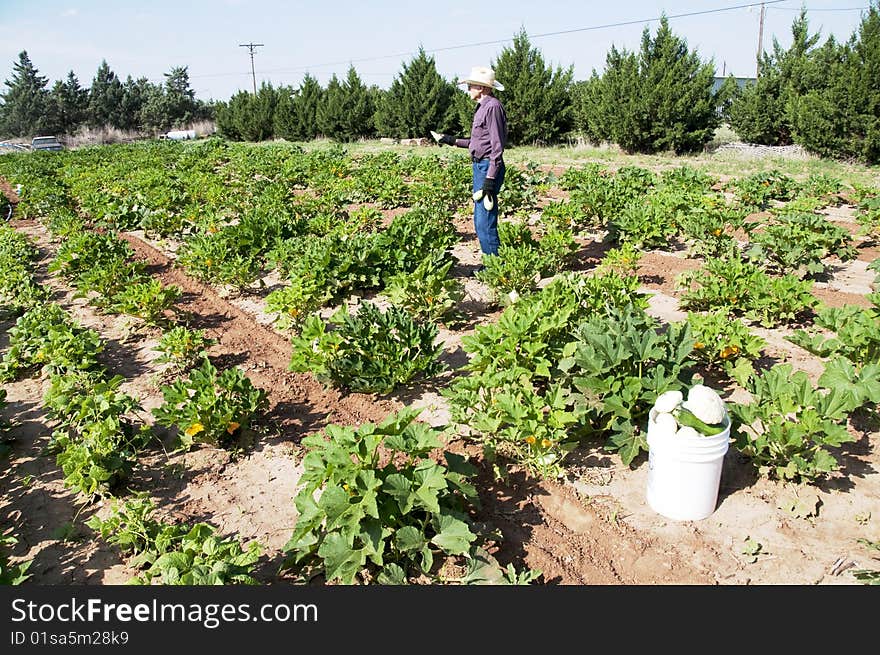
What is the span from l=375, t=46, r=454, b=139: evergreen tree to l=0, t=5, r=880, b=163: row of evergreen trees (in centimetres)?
5

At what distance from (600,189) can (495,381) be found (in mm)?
6367

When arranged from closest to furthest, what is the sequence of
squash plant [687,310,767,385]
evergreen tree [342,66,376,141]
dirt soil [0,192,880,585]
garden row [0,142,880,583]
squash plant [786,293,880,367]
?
garden row [0,142,880,583] → dirt soil [0,192,880,585] → squash plant [786,293,880,367] → squash plant [687,310,767,385] → evergreen tree [342,66,376,141]

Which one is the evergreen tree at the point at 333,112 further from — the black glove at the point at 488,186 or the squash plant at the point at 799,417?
the squash plant at the point at 799,417

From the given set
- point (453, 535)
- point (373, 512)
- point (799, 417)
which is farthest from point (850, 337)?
point (373, 512)

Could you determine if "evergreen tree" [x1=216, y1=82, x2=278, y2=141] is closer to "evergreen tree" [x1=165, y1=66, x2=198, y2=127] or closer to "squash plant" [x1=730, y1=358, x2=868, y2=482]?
"evergreen tree" [x1=165, y1=66, x2=198, y2=127]

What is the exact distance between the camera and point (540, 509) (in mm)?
3514

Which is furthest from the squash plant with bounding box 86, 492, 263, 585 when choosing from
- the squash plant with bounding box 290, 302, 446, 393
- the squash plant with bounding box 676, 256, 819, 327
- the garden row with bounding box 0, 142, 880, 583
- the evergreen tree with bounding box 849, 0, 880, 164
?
the evergreen tree with bounding box 849, 0, 880, 164

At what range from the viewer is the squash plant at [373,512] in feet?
8.85

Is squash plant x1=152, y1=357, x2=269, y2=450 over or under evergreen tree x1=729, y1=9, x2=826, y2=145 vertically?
under

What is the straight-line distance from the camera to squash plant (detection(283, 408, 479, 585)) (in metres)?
2.70

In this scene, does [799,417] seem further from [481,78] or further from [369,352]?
[481,78]

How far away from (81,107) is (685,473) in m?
68.8

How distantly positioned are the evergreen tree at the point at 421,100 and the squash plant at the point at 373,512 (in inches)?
1122

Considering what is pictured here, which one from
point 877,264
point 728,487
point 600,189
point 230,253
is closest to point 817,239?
point 877,264
